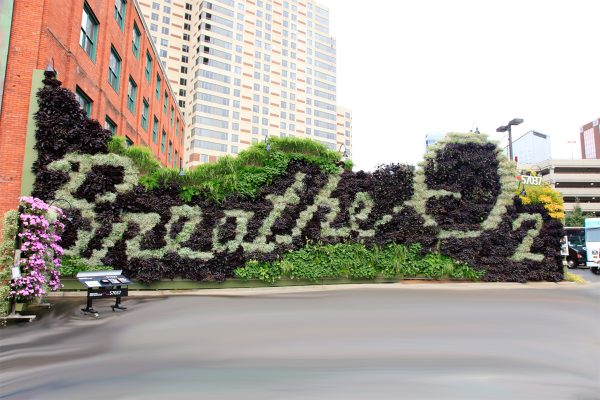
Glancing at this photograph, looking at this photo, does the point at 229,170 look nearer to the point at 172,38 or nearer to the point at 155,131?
the point at 155,131

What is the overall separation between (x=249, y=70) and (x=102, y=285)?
81.1 metres

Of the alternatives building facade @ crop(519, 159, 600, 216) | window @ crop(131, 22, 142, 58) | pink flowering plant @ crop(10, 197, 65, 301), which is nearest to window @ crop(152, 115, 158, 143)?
window @ crop(131, 22, 142, 58)

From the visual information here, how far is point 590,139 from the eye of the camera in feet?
440

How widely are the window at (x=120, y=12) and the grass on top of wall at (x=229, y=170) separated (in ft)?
36.6

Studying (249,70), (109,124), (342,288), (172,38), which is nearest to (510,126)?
(342,288)

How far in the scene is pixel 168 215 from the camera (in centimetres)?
1134

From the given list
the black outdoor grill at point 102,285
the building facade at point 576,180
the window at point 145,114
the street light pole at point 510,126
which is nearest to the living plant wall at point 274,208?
the black outdoor grill at point 102,285

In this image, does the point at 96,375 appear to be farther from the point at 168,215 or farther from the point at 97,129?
the point at 97,129

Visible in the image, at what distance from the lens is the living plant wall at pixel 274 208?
10.7 m

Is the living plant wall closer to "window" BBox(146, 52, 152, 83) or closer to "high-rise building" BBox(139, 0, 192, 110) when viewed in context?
"window" BBox(146, 52, 152, 83)

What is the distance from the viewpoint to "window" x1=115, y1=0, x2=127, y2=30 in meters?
18.5

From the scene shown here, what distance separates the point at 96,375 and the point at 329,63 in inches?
4268

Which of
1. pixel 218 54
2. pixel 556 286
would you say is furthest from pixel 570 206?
pixel 218 54

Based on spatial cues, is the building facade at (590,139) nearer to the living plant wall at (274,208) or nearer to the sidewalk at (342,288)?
the living plant wall at (274,208)
